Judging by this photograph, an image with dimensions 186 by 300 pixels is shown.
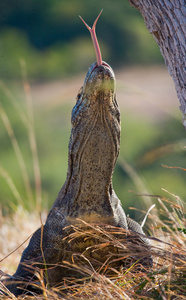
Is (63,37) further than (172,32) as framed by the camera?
Yes

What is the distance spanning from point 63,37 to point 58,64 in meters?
0.91

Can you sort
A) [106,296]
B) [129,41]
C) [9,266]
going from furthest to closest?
[129,41], [9,266], [106,296]

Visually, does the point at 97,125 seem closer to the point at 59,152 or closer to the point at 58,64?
the point at 59,152

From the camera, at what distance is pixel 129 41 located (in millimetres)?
11586

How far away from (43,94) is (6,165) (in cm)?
311

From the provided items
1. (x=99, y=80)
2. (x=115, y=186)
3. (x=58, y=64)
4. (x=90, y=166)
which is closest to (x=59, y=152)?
(x=115, y=186)

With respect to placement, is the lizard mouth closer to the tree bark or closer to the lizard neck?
the lizard neck

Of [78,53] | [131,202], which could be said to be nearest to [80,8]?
[78,53]

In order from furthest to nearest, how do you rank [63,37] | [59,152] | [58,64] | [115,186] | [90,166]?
[63,37] → [58,64] → [59,152] → [115,186] → [90,166]

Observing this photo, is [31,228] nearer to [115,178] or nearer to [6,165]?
[115,178]

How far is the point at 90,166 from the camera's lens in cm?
263

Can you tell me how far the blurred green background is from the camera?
9.38 meters

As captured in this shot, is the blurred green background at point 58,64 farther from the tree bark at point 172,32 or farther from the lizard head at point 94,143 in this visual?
the tree bark at point 172,32

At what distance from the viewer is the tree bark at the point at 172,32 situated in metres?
2.48
